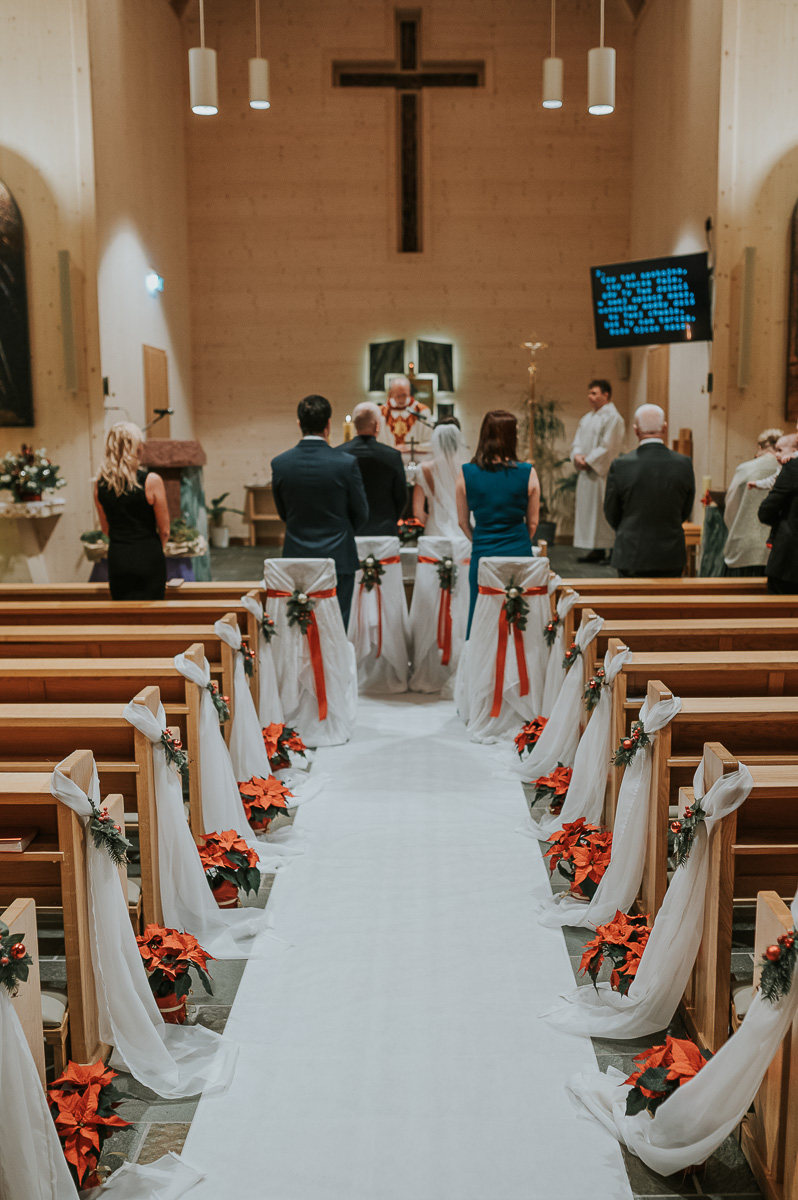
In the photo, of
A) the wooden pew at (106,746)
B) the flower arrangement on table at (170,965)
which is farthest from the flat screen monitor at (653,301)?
the flower arrangement on table at (170,965)

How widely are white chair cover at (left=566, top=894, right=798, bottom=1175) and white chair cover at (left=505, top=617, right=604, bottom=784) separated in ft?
6.13

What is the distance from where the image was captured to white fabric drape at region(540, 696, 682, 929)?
2.91 meters

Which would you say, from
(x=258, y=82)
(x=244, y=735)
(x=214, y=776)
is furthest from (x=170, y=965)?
(x=258, y=82)

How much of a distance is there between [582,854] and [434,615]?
9.32ft

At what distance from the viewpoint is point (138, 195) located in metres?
9.84

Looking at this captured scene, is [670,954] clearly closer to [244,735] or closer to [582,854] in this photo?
[582,854]

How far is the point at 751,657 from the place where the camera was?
3.42m

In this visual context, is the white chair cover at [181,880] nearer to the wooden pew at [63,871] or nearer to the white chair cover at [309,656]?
the wooden pew at [63,871]

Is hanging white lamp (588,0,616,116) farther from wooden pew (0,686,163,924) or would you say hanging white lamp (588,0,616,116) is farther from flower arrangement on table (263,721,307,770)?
wooden pew (0,686,163,924)

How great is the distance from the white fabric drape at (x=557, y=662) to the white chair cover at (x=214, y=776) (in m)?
1.48

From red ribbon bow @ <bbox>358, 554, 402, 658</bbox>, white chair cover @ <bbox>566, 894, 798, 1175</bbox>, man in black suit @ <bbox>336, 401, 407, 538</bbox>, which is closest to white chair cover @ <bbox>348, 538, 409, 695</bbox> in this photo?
red ribbon bow @ <bbox>358, 554, 402, 658</bbox>

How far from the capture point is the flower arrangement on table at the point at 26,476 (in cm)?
755

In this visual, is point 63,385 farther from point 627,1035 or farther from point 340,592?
point 627,1035

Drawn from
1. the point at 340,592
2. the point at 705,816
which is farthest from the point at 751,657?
the point at 340,592
